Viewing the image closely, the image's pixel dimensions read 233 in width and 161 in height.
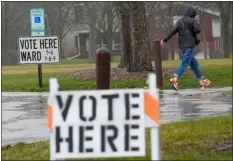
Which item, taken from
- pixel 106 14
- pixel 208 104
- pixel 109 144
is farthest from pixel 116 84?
pixel 106 14

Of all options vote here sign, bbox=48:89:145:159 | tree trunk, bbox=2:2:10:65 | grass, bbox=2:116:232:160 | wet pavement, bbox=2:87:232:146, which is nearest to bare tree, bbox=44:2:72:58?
tree trunk, bbox=2:2:10:65

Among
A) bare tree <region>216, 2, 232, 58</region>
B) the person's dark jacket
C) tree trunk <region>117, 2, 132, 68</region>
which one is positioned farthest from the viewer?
bare tree <region>216, 2, 232, 58</region>

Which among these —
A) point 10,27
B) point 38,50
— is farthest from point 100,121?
point 10,27

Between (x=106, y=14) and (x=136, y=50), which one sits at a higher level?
(x=106, y=14)

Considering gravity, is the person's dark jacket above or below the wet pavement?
above

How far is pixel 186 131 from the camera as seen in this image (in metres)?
7.95

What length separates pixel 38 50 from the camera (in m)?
17.7

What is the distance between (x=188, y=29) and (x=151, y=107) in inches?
242

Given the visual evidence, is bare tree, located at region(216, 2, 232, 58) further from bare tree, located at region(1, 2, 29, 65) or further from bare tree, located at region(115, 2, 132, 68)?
bare tree, located at region(1, 2, 29, 65)

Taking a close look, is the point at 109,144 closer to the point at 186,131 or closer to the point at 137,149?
the point at 137,149

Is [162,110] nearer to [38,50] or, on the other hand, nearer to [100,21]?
[38,50]

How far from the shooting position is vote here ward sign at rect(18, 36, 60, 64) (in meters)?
17.6

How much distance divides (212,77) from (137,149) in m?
10.7

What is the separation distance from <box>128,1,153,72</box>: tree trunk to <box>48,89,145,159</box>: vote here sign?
13421 mm
